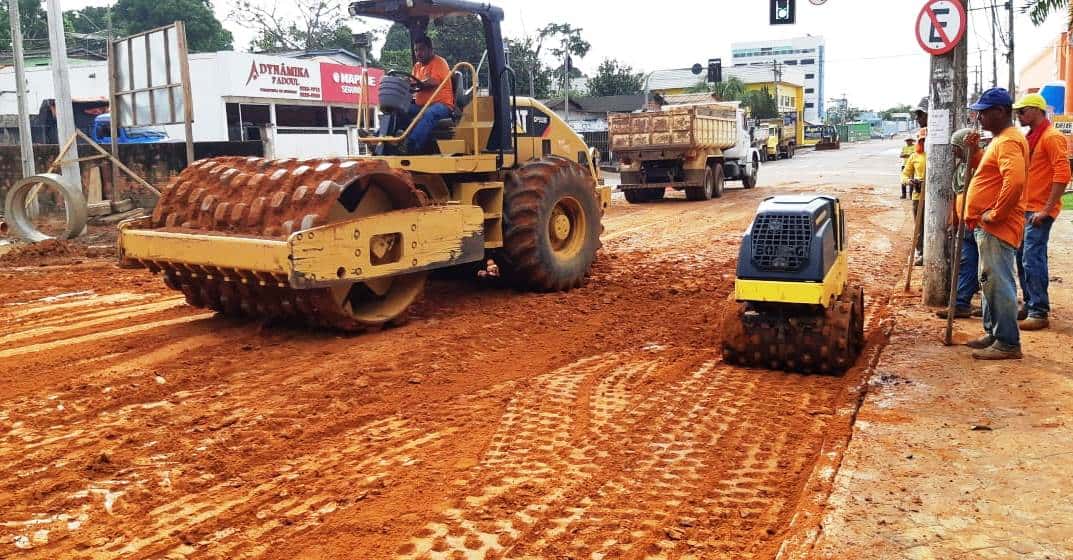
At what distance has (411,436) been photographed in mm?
4758

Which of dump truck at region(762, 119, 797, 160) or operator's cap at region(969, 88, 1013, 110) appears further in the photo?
dump truck at region(762, 119, 797, 160)

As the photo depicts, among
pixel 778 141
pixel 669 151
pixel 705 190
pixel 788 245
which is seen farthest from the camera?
pixel 778 141

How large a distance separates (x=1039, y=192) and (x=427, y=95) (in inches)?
197

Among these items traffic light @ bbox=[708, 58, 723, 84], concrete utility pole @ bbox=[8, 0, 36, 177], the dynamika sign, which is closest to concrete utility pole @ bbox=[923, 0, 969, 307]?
concrete utility pole @ bbox=[8, 0, 36, 177]

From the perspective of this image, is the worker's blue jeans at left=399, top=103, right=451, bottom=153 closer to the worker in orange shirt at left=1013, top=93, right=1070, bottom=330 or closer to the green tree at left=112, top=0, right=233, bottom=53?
the worker in orange shirt at left=1013, top=93, right=1070, bottom=330

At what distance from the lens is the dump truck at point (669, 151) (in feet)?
66.3

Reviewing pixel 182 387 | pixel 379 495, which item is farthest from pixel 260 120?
pixel 379 495

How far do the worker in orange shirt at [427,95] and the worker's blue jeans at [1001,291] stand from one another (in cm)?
446

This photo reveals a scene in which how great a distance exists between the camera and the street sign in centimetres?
734

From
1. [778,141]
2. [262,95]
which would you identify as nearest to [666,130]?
[262,95]

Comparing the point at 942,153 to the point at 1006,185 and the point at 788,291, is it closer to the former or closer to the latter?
the point at 1006,185

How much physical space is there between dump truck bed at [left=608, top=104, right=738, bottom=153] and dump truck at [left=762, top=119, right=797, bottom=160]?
25263 mm

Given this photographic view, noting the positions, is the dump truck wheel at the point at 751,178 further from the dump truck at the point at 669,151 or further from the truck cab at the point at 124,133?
the truck cab at the point at 124,133

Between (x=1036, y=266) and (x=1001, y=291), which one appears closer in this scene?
(x=1001, y=291)
